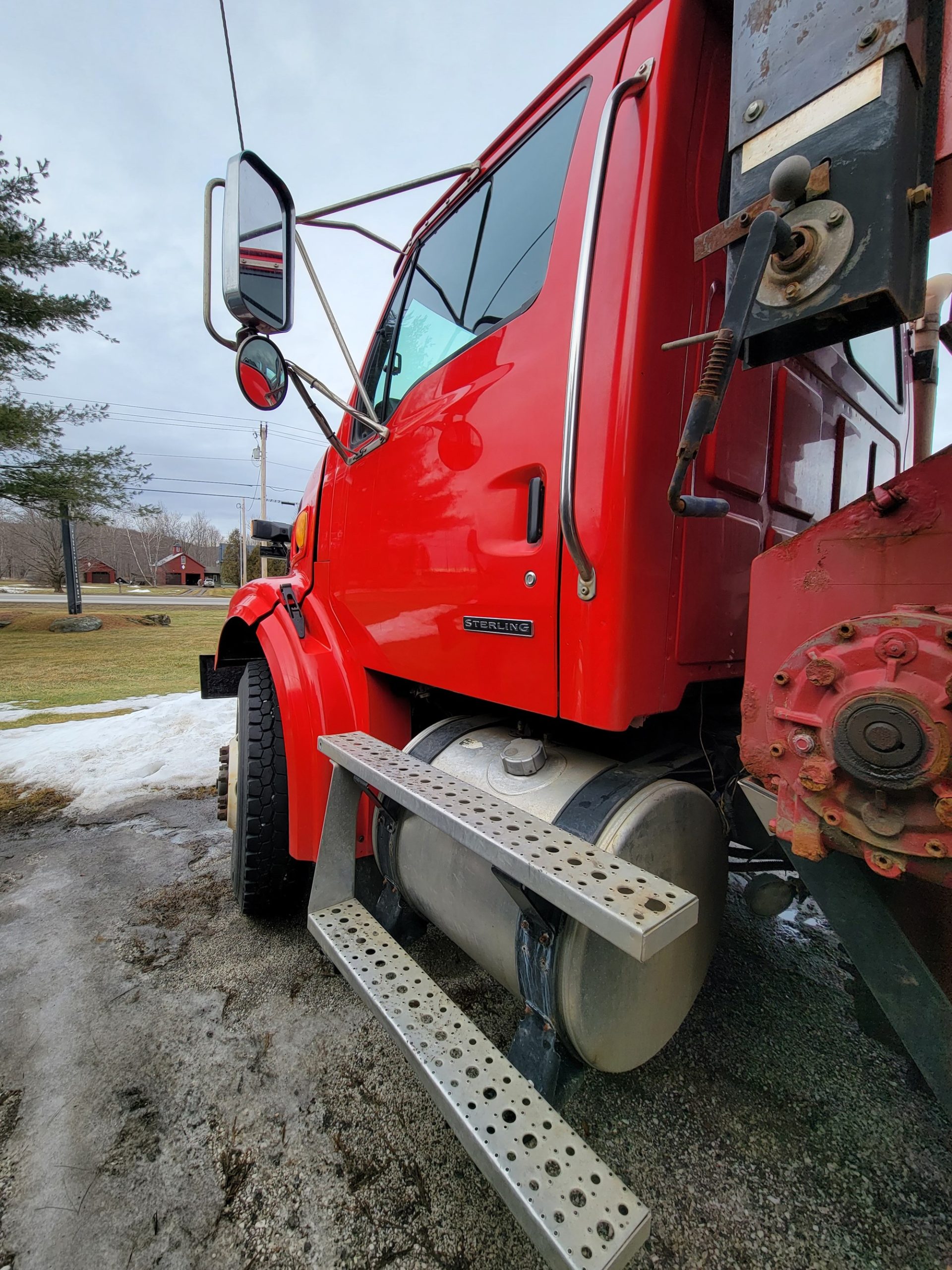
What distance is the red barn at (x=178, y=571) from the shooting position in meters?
65.4

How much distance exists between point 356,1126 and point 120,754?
4183mm

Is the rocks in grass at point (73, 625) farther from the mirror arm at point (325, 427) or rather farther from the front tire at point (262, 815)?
the mirror arm at point (325, 427)

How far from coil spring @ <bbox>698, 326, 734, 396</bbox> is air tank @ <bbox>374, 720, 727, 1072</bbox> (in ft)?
2.66

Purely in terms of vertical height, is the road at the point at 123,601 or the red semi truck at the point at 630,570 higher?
the red semi truck at the point at 630,570

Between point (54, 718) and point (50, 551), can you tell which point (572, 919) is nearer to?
point (54, 718)

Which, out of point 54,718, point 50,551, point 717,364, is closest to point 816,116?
point 717,364

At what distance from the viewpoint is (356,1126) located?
4.95 feet

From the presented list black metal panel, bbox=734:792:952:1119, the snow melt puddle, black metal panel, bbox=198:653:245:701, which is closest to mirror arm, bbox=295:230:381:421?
black metal panel, bbox=734:792:952:1119

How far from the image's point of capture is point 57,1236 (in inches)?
49.3

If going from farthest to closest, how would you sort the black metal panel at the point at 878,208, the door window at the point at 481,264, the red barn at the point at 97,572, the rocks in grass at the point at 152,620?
the red barn at the point at 97,572 < the rocks in grass at the point at 152,620 < the door window at the point at 481,264 < the black metal panel at the point at 878,208

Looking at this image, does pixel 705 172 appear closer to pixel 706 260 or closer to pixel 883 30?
pixel 706 260

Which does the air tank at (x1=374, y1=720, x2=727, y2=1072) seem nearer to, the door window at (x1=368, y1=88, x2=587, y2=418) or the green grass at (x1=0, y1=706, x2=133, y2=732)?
the door window at (x1=368, y1=88, x2=587, y2=418)

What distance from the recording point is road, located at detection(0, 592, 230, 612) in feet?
81.5

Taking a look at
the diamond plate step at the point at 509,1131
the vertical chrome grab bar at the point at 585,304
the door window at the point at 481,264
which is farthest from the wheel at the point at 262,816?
the vertical chrome grab bar at the point at 585,304
